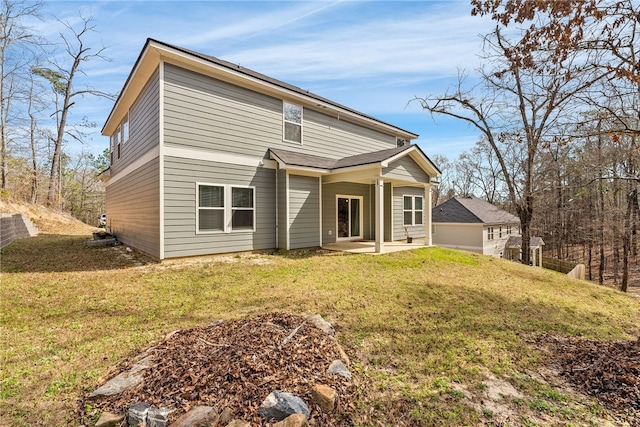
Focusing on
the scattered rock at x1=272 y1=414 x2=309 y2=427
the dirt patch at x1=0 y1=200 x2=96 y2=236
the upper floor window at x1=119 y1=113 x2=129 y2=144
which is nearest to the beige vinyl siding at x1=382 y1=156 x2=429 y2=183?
the scattered rock at x1=272 y1=414 x2=309 y2=427

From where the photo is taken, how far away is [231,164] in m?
8.84

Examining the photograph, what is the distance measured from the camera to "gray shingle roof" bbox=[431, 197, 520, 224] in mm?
23234

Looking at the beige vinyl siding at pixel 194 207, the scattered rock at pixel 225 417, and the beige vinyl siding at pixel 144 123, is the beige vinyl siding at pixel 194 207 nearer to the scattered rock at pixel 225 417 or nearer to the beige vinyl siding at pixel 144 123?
the beige vinyl siding at pixel 144 123

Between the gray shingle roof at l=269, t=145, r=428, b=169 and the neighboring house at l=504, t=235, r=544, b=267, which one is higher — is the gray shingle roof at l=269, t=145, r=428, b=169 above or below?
above

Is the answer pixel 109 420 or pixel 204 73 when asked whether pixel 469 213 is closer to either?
pixel 204 73

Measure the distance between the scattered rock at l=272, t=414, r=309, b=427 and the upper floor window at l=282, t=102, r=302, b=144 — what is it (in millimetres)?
9283

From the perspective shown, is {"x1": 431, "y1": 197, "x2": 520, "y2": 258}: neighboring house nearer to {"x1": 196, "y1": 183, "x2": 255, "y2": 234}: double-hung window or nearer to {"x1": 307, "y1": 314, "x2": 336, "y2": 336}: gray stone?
{"x1": 196, "y1": 183, "x2": 255, "y2": 234}: double-hung window

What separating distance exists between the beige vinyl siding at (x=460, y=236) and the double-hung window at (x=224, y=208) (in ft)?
65.4

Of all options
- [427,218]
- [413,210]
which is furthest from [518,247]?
[427,218]

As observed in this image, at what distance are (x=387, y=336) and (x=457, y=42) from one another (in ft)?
21.3

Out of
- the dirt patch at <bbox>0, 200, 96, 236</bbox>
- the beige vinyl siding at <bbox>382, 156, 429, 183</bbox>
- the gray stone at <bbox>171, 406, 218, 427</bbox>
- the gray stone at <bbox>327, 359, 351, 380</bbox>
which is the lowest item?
the gray stone at <bbox>327, 359, 351, 380</bbox>

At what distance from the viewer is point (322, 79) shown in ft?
42.2

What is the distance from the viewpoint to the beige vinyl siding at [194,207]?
7699 mm

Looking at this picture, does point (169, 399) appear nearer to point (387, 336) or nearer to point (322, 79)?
point (387, 336)
